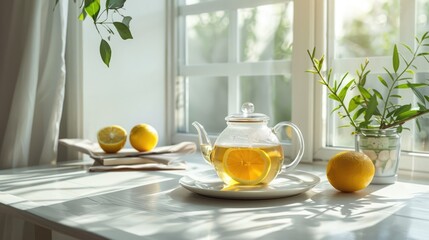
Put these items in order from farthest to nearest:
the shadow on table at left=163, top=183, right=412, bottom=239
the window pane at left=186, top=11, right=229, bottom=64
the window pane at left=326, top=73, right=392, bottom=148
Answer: the window pane at left=186, top=11, right=229, bottom=64
the window pane at left=326, top=73, right=392, bottom=148
the shadow on table at left=163, top=183, right=412, bottom=239

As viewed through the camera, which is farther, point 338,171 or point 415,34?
point 415,34

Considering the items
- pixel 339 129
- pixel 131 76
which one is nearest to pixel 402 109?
pixel 339 129

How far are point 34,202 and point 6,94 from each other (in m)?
0.79

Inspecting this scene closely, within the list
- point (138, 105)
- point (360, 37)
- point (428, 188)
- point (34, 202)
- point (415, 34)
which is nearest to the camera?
point (34, 202)

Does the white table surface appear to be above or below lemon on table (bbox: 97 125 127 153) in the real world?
below

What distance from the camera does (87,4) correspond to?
1187mm

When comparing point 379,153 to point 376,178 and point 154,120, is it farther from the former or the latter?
point 154,120

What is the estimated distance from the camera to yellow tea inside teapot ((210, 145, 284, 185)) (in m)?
1.08

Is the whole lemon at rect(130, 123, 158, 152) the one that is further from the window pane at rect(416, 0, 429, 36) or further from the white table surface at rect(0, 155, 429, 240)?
the window pane at rect(416, 0, 429, 36)

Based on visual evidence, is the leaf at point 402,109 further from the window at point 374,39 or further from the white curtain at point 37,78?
the white curtain at point 37,78

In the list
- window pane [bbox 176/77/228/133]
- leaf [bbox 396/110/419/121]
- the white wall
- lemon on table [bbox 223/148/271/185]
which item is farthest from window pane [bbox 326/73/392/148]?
the white wall

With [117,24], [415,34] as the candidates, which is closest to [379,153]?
[415,34]

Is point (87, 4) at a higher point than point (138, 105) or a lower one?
higher

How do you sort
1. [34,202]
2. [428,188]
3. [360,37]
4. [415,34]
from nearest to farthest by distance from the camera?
1. [34,202]
2. [428,188]
3. [415,34]
4. [360,37]
